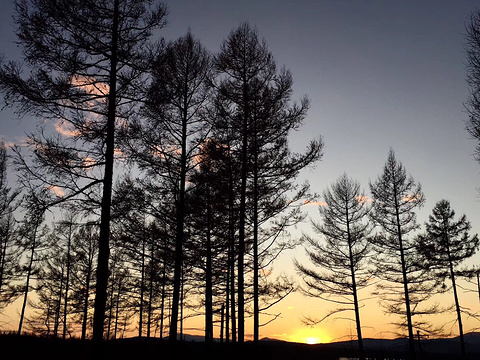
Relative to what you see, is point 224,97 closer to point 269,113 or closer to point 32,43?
point 269,113

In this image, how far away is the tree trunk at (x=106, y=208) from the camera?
322 inches

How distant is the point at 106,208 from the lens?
8.67 m

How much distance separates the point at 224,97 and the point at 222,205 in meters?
3.91

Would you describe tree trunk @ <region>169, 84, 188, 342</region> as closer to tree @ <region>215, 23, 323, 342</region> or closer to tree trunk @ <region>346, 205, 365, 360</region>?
tree @ <region>215, 23, 323, 342</region>

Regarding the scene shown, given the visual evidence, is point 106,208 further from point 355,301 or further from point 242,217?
point 355,301

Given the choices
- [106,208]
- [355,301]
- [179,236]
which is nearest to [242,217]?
[179,236]

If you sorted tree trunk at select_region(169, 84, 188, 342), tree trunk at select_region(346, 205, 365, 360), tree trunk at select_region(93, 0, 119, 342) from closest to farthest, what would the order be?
tree trunk at select_region(93, 0, 119, 342), tree trunk at select_region(169, 84, 188, 342), tree trunk at select_region(346, 205, 365, 360)

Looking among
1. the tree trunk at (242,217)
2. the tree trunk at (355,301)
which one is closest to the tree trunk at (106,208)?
the tree trunk at (242,217)

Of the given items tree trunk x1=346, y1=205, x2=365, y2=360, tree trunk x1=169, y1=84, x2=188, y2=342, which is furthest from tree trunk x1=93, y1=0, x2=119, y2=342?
tree trunk x1=346, y1=205, x2=365, y2=360

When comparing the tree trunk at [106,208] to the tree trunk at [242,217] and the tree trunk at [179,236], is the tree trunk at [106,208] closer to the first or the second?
the tree trunk at [179,236]

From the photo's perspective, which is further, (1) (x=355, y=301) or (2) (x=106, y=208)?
(1) (x=355, y=301)

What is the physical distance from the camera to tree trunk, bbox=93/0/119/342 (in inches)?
322

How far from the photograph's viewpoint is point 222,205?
13.4 meters

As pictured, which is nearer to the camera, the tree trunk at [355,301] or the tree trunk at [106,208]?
the tree trunk at [106,208]
